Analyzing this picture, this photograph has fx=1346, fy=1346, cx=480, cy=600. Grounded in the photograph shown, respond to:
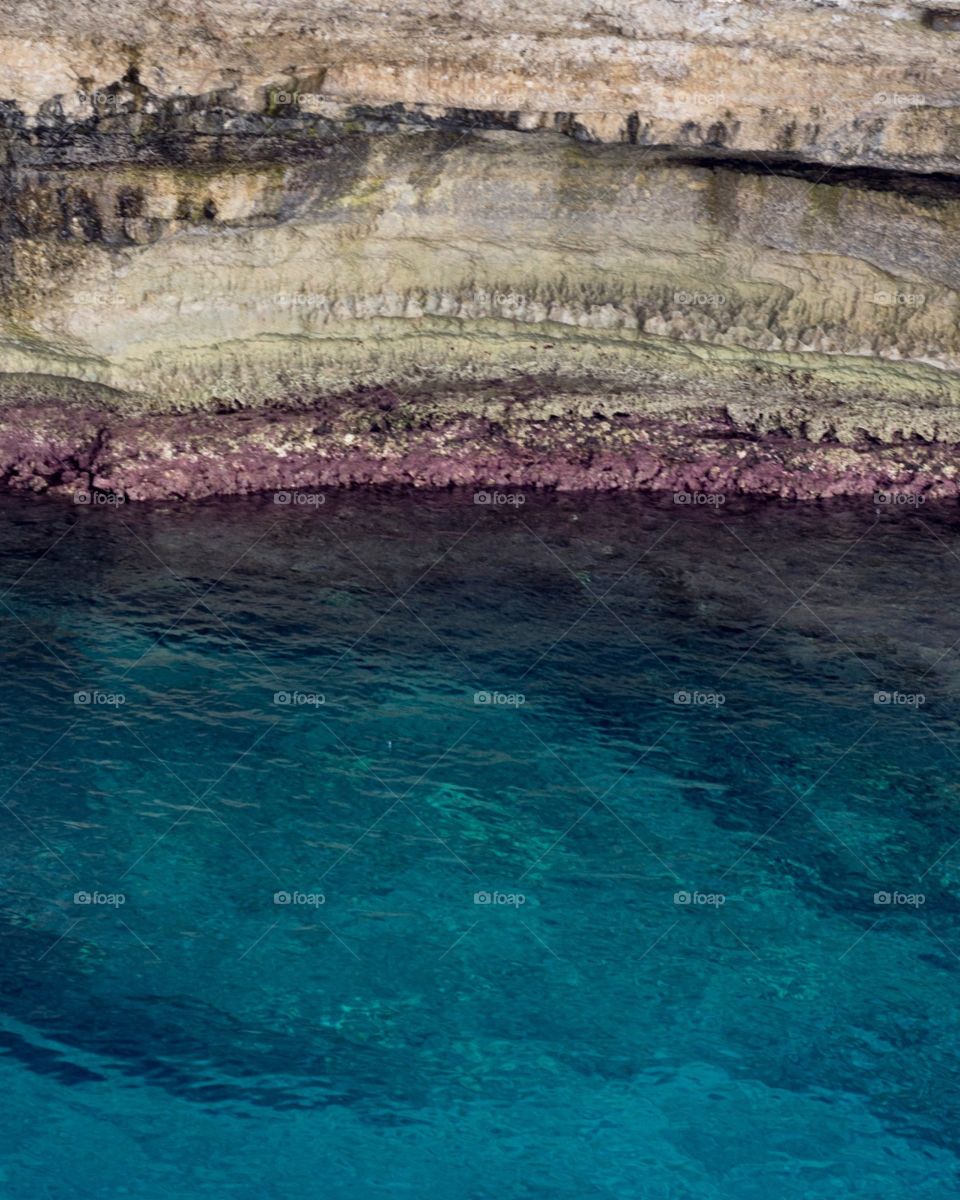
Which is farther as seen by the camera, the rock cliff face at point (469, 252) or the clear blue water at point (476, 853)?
the rock cliff face at point (469, 252)

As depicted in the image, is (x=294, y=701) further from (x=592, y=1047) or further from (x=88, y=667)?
(x=592, y=1047)

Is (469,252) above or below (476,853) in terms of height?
above

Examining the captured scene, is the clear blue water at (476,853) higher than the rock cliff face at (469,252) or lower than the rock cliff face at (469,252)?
lower

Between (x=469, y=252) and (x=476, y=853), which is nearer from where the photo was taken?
(x=476, y=853)

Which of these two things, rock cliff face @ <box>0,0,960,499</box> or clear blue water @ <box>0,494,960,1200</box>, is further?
rock cliff face @ <box>0,0,960,499</box>
